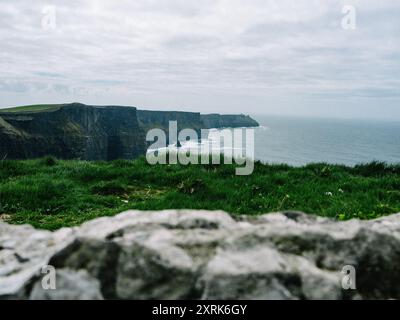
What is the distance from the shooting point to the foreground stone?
2523mm

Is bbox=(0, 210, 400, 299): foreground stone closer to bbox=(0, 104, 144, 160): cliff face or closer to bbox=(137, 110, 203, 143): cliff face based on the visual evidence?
bbox=(0, 104, 144, 160): cliff face

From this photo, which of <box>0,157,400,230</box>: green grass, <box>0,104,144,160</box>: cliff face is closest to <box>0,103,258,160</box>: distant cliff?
<box>0,104,144,160</box>: cliff face

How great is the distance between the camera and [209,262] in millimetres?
2582

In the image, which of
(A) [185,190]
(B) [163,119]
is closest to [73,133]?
(B) [163,119]

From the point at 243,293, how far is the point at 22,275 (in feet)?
5.14

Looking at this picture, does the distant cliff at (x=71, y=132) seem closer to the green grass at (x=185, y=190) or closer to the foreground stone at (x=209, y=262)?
the green grass at (x=185, y=190)

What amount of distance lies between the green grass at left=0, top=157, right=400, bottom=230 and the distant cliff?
85752 mm

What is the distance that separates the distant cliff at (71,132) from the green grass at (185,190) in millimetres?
85752

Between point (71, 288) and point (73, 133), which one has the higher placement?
point (71, 288)

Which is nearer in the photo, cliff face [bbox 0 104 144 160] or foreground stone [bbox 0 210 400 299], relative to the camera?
foreground stone [bbox 0 210 400 299]

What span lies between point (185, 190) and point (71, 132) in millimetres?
111484

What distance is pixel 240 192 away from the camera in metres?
9.40

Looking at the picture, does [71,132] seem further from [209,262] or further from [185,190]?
[209,262]

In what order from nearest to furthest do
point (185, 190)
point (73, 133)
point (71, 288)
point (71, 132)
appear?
point (71, 288) → point (185, 190) → point (71, 132) → point (73, 133)
